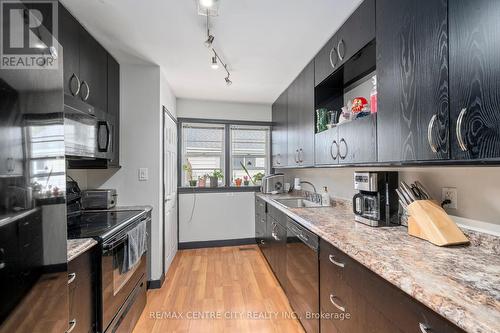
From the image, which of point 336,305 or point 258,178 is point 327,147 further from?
point 258,178

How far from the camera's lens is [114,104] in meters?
2.26

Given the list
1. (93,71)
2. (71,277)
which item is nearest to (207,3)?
(93,71)

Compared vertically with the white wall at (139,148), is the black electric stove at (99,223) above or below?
below

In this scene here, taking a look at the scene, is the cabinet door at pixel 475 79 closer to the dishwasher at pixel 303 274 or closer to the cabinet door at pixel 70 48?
the dishwasher at pixel 303 274

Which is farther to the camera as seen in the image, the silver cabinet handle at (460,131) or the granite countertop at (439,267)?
the silver cabinet handle at (460,131)

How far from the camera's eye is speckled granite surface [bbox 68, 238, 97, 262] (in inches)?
43.9

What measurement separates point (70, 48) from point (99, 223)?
1251mm

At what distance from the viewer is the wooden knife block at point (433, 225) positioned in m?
1.11

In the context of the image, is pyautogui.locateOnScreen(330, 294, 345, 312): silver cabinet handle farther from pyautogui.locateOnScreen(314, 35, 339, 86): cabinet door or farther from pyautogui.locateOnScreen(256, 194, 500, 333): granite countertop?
pyautogui.locateOnScreen(314, 35, 339, 86): cabinet door

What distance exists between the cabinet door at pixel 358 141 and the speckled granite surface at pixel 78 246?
1.72m

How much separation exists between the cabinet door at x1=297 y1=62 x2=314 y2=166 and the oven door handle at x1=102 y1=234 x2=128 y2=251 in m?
1.74

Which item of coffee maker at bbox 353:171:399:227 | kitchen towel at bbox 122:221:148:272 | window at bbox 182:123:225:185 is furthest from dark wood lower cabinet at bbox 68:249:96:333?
window at bbox 182:123:225:185

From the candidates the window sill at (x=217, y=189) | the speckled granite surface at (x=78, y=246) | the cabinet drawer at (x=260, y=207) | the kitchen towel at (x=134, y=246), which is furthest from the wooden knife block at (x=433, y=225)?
the window sill at (x=217, y=189)

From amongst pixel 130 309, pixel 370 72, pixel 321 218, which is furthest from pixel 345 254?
pixel 130 309
